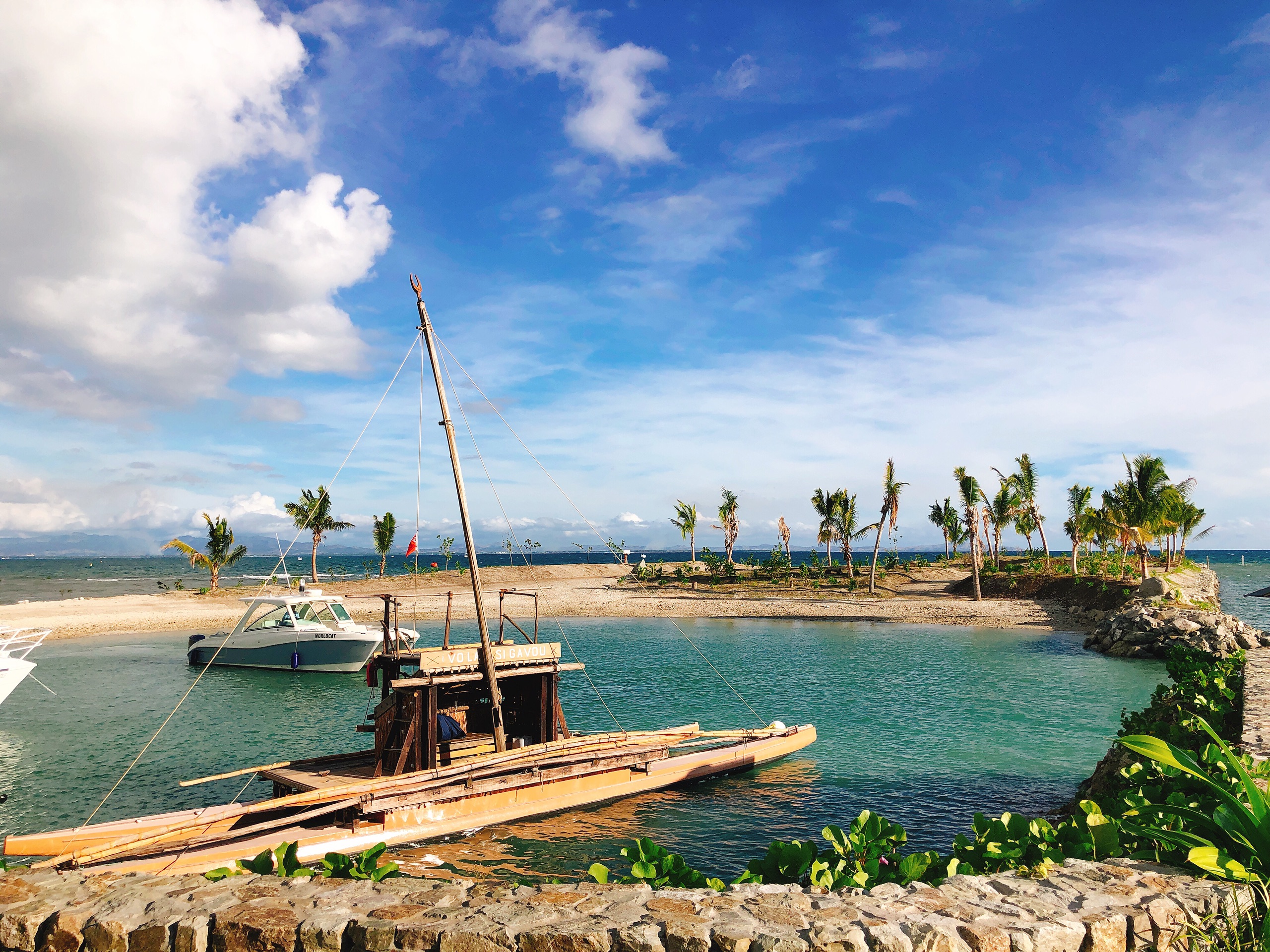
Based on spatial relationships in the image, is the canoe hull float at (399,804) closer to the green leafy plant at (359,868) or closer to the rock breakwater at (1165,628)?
the green leafy plant at (359,868)

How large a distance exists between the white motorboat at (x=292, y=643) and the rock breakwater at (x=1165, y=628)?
109 feet

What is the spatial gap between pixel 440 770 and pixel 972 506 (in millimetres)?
52540

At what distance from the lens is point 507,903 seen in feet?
17.5

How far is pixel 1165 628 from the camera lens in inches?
1267

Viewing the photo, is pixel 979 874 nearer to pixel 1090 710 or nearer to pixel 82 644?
pixel 1090 710

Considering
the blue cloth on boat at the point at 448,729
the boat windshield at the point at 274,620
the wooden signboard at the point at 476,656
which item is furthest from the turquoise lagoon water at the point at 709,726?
the wooden signboard at the point at 476,656

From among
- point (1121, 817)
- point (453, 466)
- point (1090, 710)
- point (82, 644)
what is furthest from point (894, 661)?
point (82, 644)

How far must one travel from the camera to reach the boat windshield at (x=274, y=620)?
3200 centimetres

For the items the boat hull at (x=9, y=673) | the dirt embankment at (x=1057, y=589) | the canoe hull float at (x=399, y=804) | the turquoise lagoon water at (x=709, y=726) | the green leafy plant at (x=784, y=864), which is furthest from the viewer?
the dirt embankment at (x=1057, y=589)

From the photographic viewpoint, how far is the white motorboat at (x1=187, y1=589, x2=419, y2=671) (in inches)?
1236

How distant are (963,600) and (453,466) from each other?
4785 centimetres

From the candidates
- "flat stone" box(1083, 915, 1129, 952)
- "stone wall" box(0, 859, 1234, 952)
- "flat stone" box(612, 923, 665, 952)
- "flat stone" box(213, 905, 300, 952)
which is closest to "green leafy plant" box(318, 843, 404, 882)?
"stone wall" box(0, 859, 1234, 952)

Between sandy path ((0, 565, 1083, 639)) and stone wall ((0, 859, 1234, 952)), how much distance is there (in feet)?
125

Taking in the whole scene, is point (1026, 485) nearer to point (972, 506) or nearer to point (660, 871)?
point (972, 506)
